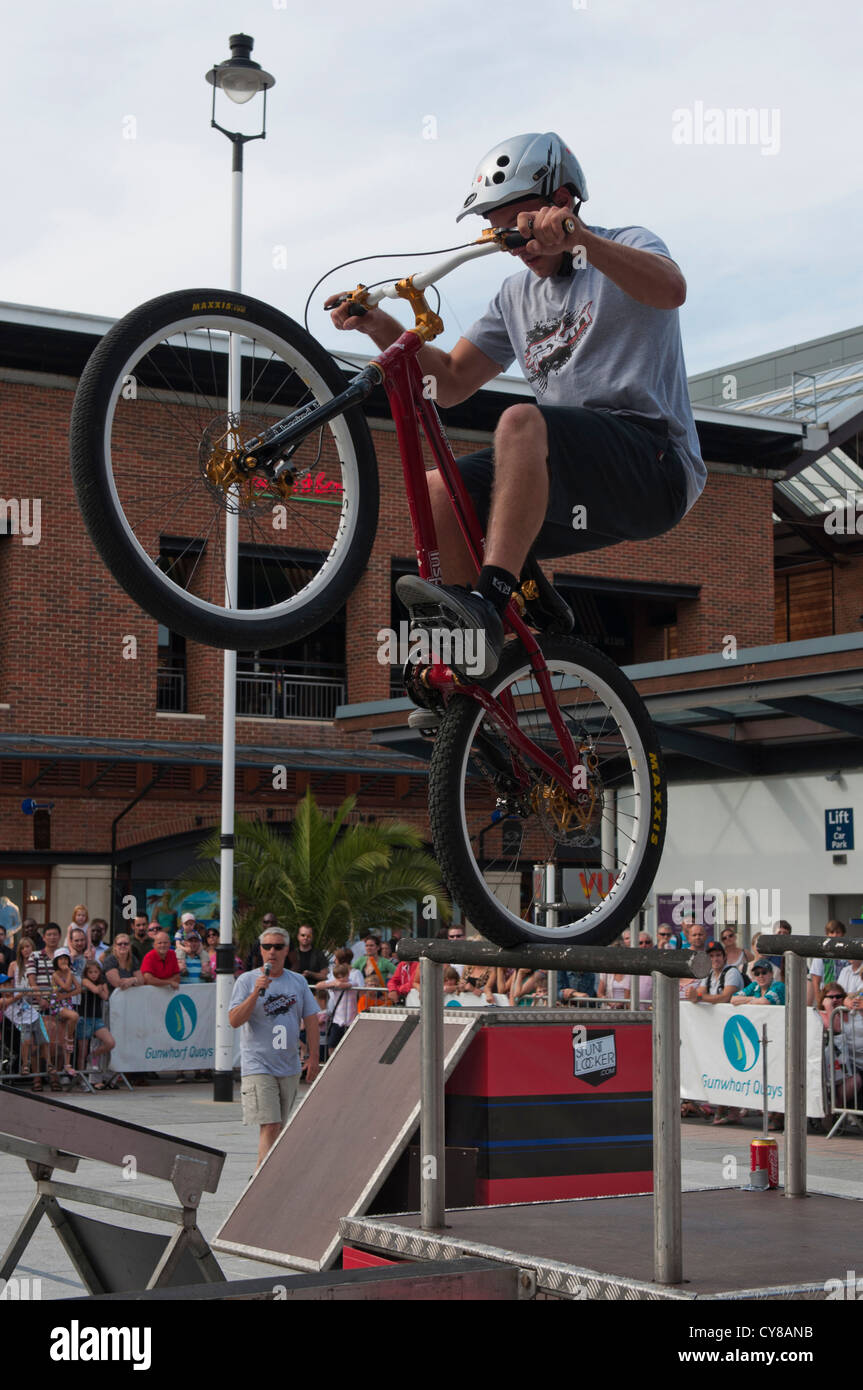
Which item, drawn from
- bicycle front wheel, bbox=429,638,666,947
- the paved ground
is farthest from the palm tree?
bicycle front wheel, bbox=429,638,666,947

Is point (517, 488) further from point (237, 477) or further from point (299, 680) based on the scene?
point (299, 680)

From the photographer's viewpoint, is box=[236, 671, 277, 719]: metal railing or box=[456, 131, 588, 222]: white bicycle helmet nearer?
box=[456, 131, 588, 222]: white bicycle helmet

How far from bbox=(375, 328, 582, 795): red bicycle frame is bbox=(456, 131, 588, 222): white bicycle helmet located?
39 cm

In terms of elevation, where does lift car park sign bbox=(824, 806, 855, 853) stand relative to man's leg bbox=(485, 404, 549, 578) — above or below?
below

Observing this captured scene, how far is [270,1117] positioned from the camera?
10648 mm

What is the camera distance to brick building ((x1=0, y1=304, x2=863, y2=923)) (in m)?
21.8

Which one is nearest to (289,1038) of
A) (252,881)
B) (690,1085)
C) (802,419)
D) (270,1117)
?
(270,1117)

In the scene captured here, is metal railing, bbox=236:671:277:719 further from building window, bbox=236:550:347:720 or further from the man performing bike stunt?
the man performing bike stunt

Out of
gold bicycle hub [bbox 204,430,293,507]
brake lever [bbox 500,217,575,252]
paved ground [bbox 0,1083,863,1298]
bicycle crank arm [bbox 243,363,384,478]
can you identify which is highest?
brake lever [bbox 500,217,575,252]

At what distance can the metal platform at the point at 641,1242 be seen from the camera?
3.57m

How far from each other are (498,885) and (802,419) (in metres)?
25.3

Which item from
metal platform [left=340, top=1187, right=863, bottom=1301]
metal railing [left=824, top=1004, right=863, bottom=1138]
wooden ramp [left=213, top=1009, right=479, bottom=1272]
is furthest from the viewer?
metal railing [left=824, top=1004, right=863, bottom=1138]

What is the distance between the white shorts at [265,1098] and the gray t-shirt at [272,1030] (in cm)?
5

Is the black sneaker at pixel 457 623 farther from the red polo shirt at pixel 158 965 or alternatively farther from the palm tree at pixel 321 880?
the palm tree at pixel 321 880
